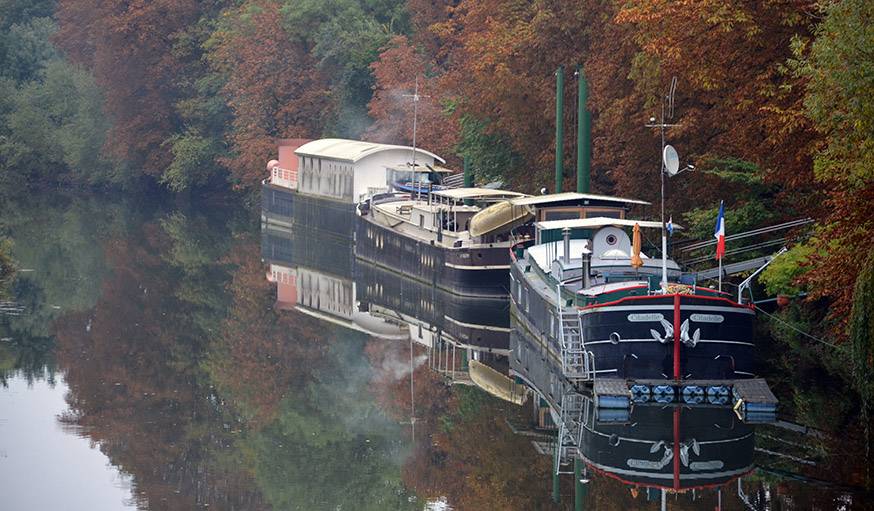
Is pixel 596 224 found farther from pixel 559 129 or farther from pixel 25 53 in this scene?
pixel 25 53

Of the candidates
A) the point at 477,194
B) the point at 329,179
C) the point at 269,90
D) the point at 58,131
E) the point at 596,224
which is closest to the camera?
the point at 596,224

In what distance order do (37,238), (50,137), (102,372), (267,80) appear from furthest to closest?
(50,137), (267,80), (37,238), (102,372)

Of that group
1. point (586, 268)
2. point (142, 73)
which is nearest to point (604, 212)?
point (586, 268)

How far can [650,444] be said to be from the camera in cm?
2591

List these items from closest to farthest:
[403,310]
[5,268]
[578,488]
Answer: [578,488]
[403,310]
[5,268]

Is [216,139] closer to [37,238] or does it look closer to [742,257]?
[37,238]

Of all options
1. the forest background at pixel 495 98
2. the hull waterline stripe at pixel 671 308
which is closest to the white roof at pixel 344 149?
the forest background at pixel 495 98

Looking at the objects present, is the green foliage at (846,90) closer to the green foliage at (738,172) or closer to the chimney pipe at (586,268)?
the chimney pipe at (586,268)

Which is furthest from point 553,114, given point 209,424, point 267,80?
point 267,80

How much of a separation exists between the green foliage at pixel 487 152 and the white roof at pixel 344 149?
4549 millimetres

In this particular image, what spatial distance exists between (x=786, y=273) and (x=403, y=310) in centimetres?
1366

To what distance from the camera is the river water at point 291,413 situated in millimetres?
23906

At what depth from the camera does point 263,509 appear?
23109mm

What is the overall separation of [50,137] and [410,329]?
5917cm
